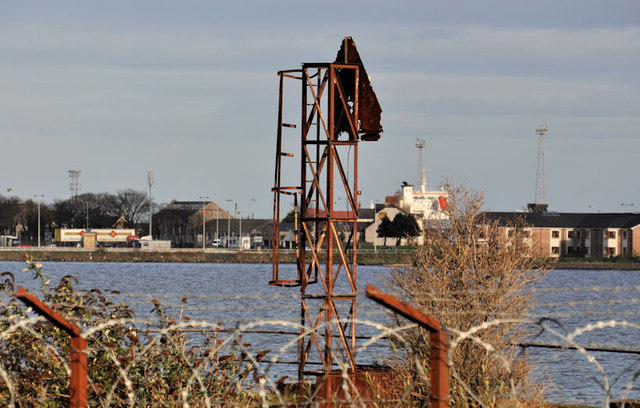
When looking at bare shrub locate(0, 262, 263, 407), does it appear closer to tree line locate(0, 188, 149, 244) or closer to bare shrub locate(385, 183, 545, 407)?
bare shrub locate(385, 183, 545, 407)

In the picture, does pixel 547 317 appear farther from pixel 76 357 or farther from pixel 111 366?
pixel 111 366

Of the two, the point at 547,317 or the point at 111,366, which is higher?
the point at 547,317

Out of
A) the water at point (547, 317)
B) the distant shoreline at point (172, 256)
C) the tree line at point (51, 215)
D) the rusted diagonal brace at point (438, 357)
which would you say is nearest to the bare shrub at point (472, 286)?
the water at point (547, 317)

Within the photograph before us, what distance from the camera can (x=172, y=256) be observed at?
16200 centimetres

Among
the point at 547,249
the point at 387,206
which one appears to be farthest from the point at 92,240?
the point at 547,249

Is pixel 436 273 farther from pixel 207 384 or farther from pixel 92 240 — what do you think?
pixel 92 240

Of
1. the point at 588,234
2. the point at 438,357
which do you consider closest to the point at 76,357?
the point at 438,357

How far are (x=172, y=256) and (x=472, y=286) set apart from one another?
146069 millimetres

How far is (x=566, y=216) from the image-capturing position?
151m

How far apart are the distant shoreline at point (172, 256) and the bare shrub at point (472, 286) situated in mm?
118953

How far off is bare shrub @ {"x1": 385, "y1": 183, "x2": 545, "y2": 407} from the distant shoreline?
119m

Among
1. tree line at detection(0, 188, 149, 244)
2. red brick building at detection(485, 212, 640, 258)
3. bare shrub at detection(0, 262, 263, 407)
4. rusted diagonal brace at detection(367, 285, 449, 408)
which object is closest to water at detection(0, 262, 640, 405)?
bare shrub at detection(0, 262, 263, 407)

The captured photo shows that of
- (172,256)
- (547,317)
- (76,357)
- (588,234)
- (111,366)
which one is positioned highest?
(547,317)

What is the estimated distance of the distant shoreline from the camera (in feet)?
469
